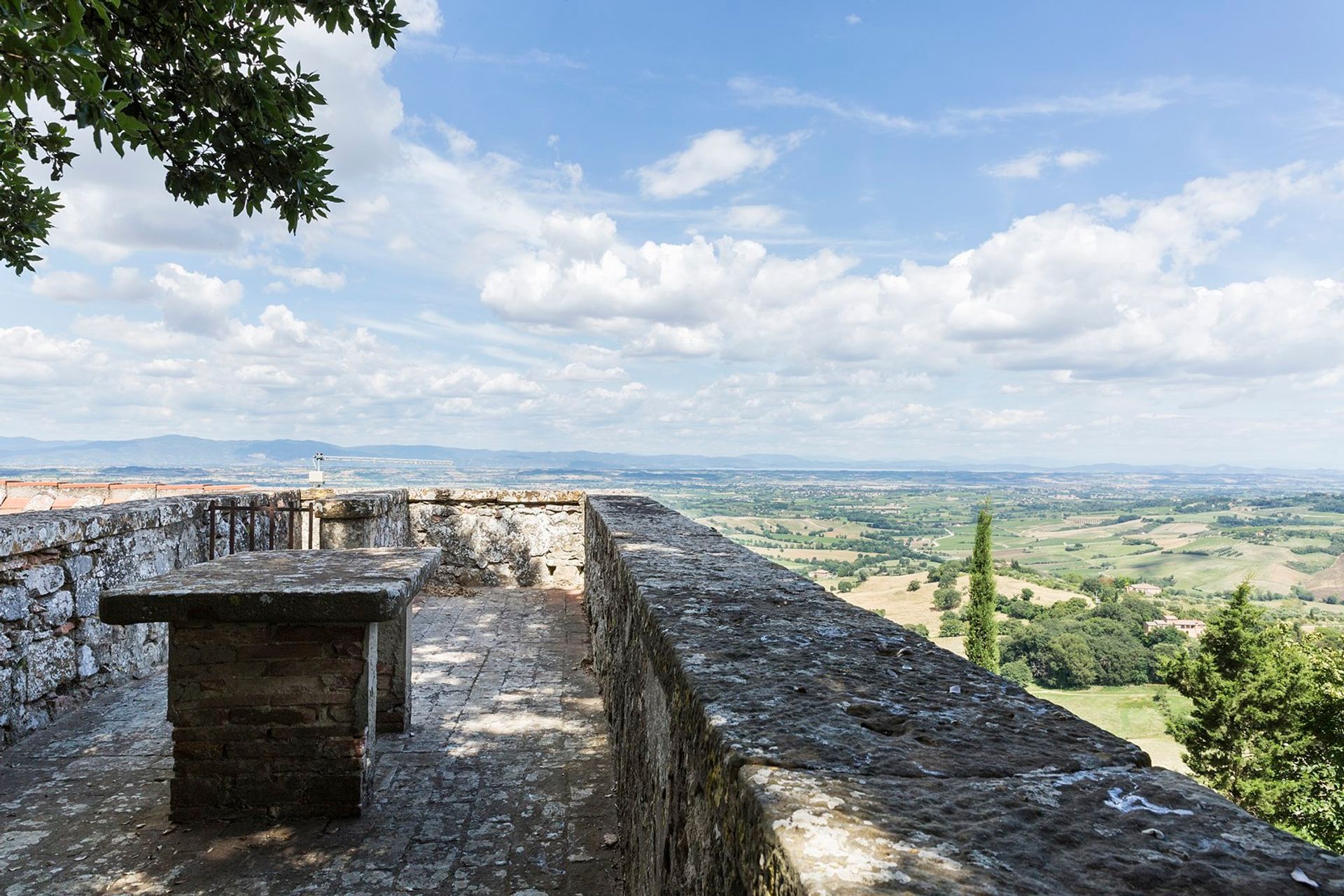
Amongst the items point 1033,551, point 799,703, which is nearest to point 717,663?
point 799,703

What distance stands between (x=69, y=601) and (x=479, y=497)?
4.82 m

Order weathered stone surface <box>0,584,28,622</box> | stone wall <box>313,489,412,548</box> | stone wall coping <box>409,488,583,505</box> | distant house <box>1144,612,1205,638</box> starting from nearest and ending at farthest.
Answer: weathered stone surface <box>0,584,28,622</box>, stone wall <box>313,489,412,548</box>, stone wall coping <box>409,488,583,505</box>, distant house <box>1144,612,1205,638</box>

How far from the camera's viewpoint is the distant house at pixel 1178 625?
42719 mm

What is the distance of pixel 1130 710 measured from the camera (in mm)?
37531

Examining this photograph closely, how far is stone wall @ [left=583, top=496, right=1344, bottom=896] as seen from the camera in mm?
760

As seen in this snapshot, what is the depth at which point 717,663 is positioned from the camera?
1502 millimetres

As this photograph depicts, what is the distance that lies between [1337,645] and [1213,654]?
3436 millimetres

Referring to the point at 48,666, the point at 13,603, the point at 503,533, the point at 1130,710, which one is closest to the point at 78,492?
the point at 503,533

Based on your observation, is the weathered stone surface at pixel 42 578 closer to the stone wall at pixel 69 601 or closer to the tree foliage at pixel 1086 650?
the stone wall at pixel 69 601

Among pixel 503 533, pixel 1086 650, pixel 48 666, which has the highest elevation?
pixel 503 533

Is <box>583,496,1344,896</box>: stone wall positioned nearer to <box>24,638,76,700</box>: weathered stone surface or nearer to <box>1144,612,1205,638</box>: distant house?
<box>24,638,76,700</box>: weathered stone surface

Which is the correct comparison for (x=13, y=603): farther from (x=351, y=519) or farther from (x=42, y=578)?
(x=351, y=519)

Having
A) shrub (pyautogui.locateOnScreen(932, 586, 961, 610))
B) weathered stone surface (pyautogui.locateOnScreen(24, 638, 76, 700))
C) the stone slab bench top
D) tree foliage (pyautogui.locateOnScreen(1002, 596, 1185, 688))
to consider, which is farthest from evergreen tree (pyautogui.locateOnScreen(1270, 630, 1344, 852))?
weathered stone surface (pyautogui.locateOnScreen(24, 638, 76, 700))

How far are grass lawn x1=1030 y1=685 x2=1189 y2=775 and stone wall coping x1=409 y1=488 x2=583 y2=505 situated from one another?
1221 inches
